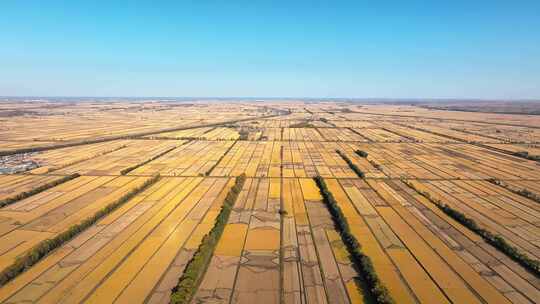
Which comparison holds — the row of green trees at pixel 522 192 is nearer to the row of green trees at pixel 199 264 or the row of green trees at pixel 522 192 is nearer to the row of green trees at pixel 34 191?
the row of green trees at pixel 199 264

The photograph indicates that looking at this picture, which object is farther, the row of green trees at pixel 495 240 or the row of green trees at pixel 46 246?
the row of green trees at pixel 495 240

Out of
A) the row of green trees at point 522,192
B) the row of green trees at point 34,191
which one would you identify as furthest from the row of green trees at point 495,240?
the row of green trees at point 34,191

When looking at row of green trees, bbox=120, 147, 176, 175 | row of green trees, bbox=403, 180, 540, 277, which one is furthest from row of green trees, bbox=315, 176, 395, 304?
row of green trees, bbox=120, 147, 176, 175

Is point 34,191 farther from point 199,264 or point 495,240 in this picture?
point 495,240

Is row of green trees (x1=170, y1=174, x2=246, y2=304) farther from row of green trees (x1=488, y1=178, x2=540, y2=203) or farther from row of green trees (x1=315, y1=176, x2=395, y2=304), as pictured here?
row of green trees (x1=488, y1=178, x2=540, y2=203)

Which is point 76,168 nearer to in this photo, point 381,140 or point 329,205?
point 329,205

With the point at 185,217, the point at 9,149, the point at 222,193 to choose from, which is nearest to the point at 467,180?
the point at 222,193

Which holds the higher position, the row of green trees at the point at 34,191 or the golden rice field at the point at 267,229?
the row of green trees at the point at 34,191
